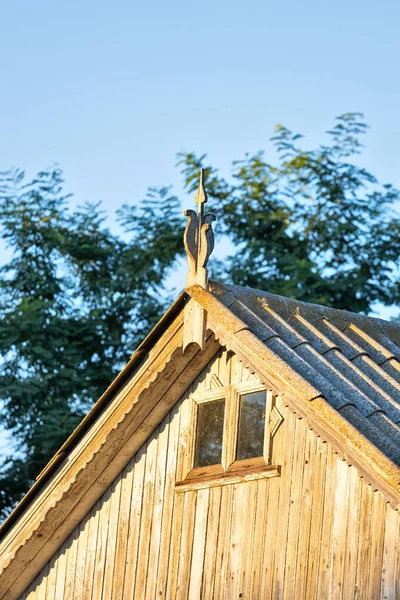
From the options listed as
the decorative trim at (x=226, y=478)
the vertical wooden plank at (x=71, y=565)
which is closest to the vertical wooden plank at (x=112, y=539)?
the vertical wooden plank at (x=71, y=565)

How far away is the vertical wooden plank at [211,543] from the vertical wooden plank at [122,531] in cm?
125

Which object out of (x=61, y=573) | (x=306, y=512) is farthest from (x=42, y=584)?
(x=306, y=512)

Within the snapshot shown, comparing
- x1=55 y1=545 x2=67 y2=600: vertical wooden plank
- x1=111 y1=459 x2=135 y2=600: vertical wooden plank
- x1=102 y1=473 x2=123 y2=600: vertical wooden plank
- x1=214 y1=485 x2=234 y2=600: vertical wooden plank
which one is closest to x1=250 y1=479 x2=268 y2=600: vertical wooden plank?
x1=214 y1=485 x2=234 y2=600: vertical wooden plank

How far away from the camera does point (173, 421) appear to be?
39.5 ft

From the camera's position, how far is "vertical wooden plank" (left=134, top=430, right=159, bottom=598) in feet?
38.9

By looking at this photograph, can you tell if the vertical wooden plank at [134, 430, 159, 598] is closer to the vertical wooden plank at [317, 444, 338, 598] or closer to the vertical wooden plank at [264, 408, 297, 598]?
the vertical wooden plank at [264, 408, 297, 598]

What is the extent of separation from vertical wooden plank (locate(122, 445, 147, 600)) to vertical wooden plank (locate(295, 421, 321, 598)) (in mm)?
2374

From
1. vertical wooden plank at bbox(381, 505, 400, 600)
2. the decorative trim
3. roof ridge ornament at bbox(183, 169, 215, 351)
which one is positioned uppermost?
roof ridge ornament at bbox(183, 169, 215, 351)

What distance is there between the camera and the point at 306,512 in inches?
398

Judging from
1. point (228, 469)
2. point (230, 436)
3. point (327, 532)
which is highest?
point (230, 436)

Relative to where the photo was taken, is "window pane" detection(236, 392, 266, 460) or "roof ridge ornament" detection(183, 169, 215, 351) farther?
"window pane" detection(236, 392, 266, 460)

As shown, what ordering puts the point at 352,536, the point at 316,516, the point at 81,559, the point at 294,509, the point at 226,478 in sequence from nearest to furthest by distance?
the point at 352,536 < the point at 316,516 < the point at 294,509 < the point at 226,478 < the point at 81,559

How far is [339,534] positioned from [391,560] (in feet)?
2.28

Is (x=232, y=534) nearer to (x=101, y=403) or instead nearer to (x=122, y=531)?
(x=122, y=531)
